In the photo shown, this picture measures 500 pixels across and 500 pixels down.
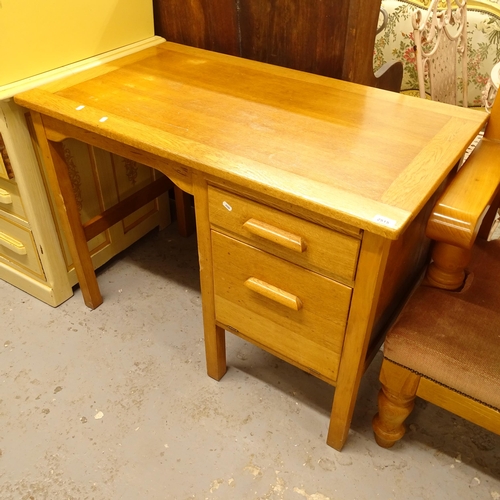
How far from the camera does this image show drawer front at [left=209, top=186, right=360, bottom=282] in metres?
0.90

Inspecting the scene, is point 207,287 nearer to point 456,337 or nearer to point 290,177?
point 290,177

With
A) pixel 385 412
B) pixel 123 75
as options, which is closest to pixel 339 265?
pixel 385 412

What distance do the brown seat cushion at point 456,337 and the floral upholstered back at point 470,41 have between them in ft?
5.39

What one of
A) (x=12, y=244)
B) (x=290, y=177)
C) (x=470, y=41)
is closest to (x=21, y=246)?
(x=12, y=244)

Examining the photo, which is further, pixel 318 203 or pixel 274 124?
pixel 274 124

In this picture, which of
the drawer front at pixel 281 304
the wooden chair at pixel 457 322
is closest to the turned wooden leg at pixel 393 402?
the wooden chair at pixel 457 322

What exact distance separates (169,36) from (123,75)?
15.2 inches

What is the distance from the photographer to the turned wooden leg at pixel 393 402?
1.05 m

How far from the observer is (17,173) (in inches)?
54.0

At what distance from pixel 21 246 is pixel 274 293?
937 millimetres

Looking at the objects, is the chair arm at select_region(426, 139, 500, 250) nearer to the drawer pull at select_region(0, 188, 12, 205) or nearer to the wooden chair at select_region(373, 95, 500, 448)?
the wooden chair at select_region(373, 95, 500, 448)

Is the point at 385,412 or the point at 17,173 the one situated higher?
the point at 17,173

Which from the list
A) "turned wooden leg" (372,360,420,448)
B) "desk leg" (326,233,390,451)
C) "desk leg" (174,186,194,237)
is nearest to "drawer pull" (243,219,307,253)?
"desk leg" (326,233,390,451)

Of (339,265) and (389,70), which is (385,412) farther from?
(389,70)
